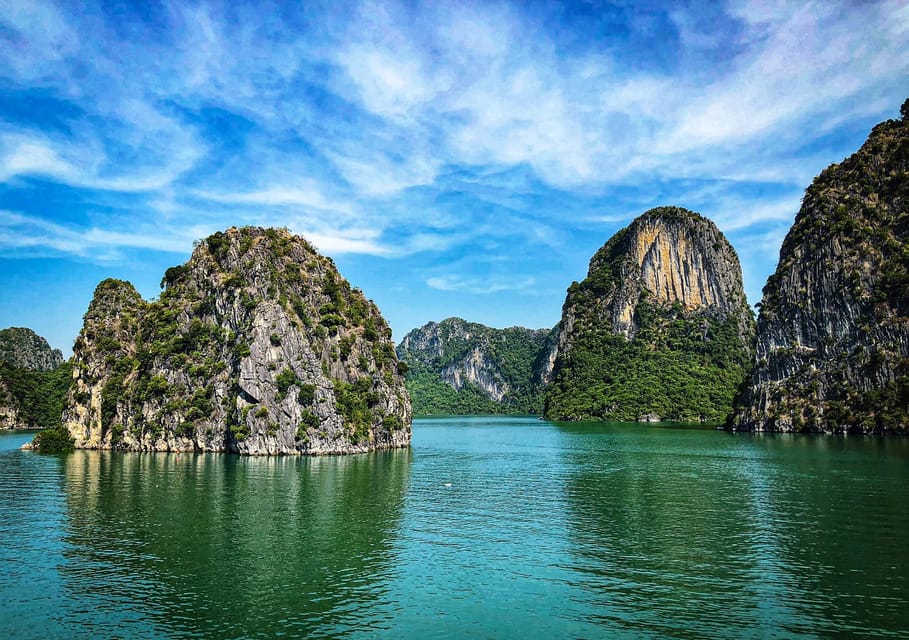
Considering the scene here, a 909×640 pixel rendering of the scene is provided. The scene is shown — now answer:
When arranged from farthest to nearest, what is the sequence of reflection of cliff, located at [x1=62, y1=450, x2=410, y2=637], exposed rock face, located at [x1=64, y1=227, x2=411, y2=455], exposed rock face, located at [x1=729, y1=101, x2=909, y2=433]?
exposed rock face, located at [x1=729, y1=101, x2=909, y2=433]
exposed rock face, located at [x1=64, y1=227, x2=411, y2=455]
reflection of cliff, located at [x1=62, y1=450, x2=410, y2=637]

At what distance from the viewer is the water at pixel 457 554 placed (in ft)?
89.3

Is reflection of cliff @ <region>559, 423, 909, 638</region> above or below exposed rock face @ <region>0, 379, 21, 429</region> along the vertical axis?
below

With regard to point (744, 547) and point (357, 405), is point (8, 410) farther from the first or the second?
point (744, 547)

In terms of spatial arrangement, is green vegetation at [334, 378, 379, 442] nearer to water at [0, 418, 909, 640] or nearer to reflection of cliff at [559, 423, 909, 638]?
water at [0, 418, 909, 640]

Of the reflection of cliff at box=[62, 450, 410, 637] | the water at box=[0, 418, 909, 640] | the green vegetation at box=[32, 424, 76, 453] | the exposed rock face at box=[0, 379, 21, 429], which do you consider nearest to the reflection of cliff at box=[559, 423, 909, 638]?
the water at box=[0, 418, 909, 640]

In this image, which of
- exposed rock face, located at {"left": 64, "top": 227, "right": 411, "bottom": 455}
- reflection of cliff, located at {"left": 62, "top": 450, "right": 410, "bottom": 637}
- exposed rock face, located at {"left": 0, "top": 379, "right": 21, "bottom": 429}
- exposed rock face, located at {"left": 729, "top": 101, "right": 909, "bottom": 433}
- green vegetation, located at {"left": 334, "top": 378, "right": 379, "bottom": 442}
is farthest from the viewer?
exposed rock face, located at {"left": 0, "top": 379, "right": 21, "bottom": 429}

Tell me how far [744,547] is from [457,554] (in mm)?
17040

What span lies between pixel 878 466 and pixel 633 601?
185 feet

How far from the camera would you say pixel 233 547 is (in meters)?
39.0

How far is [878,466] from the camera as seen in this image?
233 ft

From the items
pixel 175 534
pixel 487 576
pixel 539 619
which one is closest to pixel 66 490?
pixel 175 534

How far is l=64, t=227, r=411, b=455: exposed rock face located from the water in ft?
75.8

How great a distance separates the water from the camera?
27.2 m

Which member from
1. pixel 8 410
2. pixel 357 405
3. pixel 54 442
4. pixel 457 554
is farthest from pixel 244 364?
pixel 8 410
